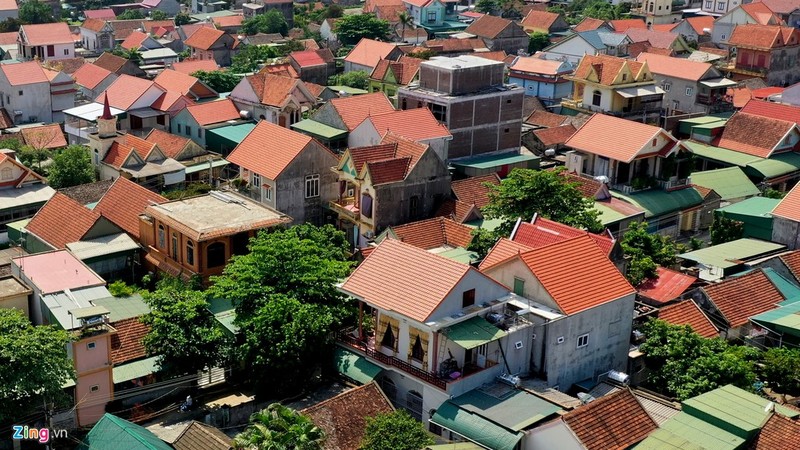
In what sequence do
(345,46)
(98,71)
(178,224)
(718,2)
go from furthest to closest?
1. (718,2)
2. (345,46)
3. (98,71)
4. (178,224)

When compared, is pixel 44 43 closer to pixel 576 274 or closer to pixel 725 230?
pixel 725 230

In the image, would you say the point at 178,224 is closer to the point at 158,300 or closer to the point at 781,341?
the point at 158,300

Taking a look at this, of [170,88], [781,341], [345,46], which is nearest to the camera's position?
[781,341]

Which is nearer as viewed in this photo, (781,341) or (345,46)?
(781,341)

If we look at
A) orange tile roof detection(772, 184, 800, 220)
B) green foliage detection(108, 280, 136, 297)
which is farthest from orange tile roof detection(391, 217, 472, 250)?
orange tile roof detection(772, 184, 800, 220)

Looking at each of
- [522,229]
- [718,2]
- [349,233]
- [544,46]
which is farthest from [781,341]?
[718,2]

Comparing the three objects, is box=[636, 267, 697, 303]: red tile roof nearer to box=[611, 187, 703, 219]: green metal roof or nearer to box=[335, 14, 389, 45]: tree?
box=[611, 187, 703, 219]: green metal roof
